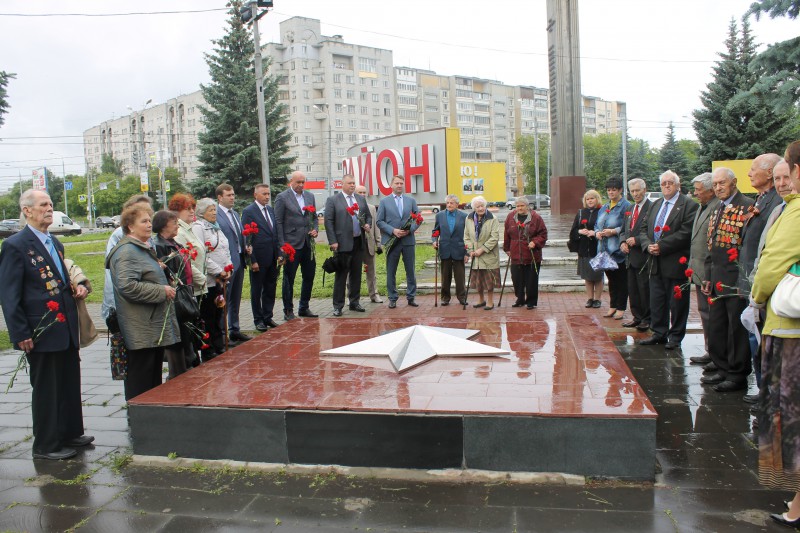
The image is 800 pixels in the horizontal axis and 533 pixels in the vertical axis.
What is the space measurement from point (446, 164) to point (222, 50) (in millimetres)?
13007

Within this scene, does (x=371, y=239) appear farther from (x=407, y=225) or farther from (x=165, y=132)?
(x=165, y=132)

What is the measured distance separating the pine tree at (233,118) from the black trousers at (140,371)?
21469mm

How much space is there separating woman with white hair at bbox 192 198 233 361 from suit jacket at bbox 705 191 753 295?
4683mm

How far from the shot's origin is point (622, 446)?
355cm

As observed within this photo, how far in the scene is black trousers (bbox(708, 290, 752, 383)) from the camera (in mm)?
5285

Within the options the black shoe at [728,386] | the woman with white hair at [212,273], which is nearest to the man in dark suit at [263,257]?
the woman with white hair at [212,273]

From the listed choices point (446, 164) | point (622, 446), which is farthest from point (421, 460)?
point (446, 164)

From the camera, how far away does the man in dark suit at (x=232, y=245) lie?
7.29m

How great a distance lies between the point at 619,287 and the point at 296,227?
176 inches

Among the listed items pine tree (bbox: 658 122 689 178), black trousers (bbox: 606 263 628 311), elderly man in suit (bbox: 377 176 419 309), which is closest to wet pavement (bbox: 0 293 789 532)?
black trousers (bbox: 606 263 628 311)

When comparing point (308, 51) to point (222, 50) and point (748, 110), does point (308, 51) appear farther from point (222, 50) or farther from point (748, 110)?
point (748, 110)

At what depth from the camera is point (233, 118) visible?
1007 inches

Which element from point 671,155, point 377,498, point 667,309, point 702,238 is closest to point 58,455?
point 377,498

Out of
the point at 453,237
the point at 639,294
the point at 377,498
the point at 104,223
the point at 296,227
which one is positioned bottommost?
the point at 377,498
